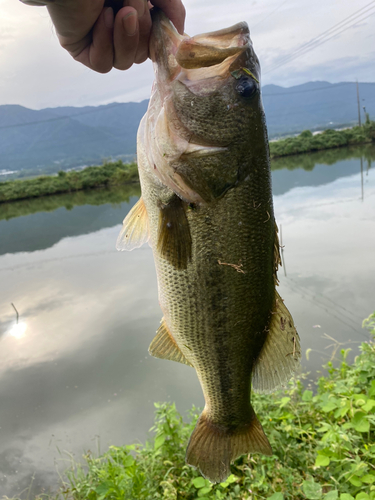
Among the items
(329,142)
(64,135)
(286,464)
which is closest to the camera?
(286,464)

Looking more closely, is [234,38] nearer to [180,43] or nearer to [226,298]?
[180,43]

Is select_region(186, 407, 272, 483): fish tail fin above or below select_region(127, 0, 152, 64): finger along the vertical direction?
below

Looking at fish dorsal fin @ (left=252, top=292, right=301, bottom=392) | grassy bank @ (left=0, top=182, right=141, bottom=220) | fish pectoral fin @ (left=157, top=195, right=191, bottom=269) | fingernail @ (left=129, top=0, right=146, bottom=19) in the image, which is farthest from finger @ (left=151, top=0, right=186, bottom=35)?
grassy bank @ (left=0, top=182, right=141, bottom=220)

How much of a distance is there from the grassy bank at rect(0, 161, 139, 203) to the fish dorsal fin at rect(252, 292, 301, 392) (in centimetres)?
3329

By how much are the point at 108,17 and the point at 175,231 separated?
0.83 meters

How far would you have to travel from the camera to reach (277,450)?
295 cm

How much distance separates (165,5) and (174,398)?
15.7 feet

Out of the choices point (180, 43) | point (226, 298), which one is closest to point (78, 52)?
point (180, 43)

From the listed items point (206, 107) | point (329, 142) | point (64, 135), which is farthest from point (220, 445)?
point (64, 135)

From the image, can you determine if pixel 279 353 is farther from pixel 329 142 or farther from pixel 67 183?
pixel 329 142

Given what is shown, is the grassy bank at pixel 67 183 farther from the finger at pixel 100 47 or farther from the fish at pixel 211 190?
the fish at pixel 211 190

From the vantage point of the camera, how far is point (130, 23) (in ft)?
3.89

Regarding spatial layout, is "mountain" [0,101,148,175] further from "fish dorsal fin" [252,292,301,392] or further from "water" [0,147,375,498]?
"fish dorsal fin" [252,292,301,392]

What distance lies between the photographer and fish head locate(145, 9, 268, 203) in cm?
130
